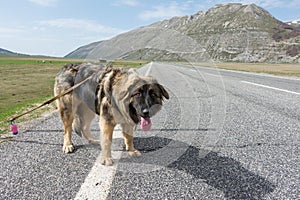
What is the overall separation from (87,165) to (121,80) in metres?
1.26

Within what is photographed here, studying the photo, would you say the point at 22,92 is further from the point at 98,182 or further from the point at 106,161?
the point at 98,182

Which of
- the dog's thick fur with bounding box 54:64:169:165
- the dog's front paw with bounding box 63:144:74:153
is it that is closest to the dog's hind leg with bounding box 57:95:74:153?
the dog's thick fur with bounding box 54:64:169:165

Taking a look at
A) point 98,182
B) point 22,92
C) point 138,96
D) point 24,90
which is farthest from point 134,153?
point 24,90

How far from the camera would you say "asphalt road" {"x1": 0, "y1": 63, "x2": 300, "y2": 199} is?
223 centimetres

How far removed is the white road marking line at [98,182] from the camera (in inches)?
85.0

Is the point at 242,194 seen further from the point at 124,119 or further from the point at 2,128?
the point at 2,128

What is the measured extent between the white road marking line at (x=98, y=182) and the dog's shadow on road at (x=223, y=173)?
1.11 feet

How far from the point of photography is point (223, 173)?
8.55ft

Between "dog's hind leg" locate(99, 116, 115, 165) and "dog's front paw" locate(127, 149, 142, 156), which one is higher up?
"dog's hind leg" locate(99, 116, 115, 165)

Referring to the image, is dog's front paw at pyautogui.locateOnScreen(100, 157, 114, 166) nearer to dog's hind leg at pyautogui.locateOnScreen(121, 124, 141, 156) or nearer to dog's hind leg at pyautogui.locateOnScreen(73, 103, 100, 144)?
dog's hind leg at pyautogui.locateOnScreen(121, 124, 141, 156)

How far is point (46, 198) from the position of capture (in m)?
2.12

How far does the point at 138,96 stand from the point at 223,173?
1.43 metres

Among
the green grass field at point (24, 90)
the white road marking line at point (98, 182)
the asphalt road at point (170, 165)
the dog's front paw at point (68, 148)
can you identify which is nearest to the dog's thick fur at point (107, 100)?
the dog's front paw at point (68, 148)

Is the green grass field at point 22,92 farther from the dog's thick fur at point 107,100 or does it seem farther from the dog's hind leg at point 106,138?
the dog's hind leg at point 106,138
